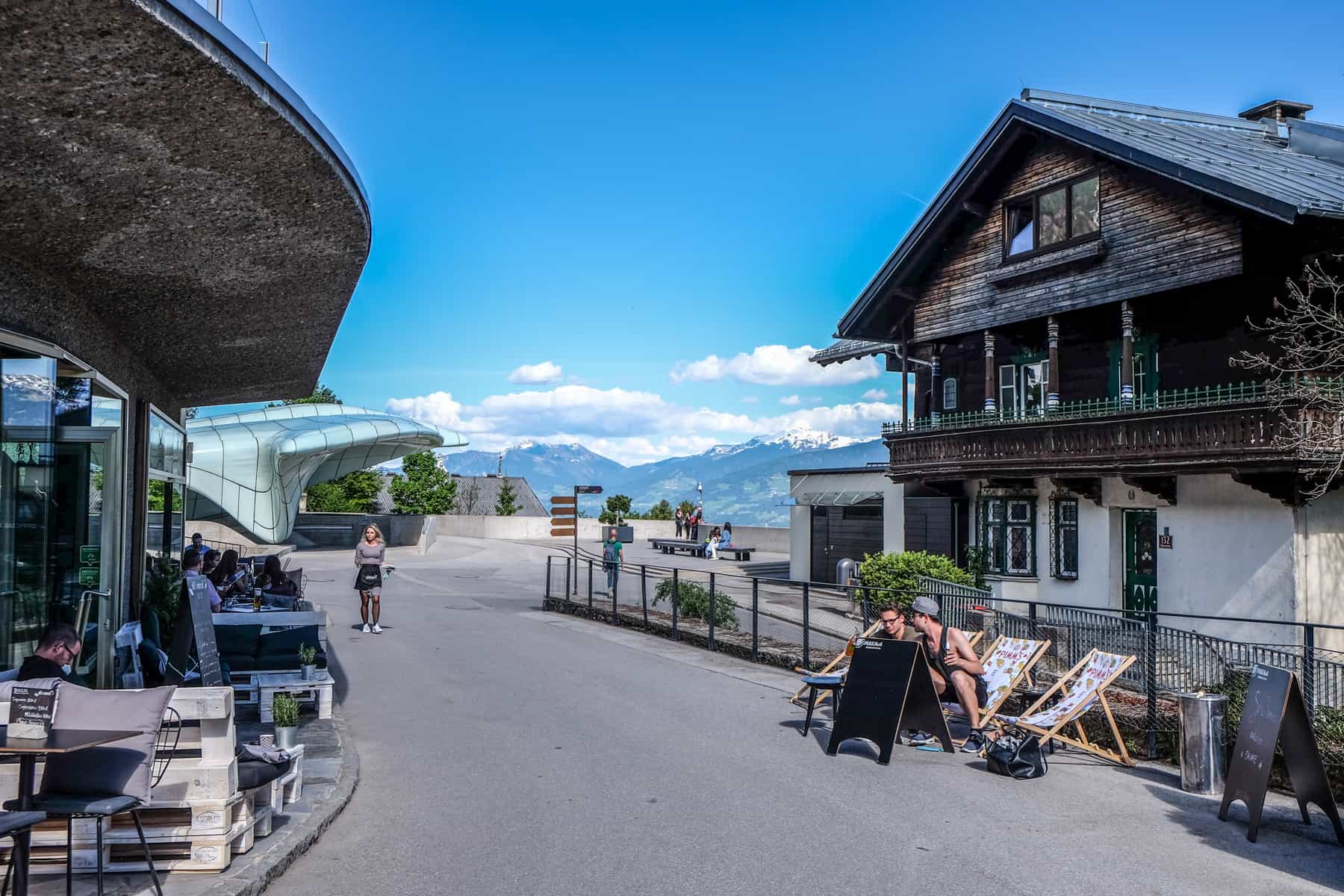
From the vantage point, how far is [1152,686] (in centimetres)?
997

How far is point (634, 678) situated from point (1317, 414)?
11.5m

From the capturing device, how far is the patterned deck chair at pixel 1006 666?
1039 centimetres

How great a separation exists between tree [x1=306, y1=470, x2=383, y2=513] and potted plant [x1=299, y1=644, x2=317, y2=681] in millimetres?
61966

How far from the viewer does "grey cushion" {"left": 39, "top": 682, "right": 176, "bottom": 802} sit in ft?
17.6

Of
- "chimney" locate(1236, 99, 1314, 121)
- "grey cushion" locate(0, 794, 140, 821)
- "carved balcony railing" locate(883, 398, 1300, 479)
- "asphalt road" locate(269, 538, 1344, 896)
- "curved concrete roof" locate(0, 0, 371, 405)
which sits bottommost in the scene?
"asphalt road" locate(269, 538, 1344, 896)

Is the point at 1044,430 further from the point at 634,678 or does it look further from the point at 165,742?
the point at 165,742

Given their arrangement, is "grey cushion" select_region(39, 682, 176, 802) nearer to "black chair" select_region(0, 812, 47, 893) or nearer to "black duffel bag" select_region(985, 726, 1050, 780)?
"black chair" select_region(0, 812, 47, 893)

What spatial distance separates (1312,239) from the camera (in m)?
18.7

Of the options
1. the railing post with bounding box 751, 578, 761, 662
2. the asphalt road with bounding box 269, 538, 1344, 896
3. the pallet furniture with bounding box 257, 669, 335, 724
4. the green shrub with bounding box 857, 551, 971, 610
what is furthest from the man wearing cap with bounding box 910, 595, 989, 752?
the green shrub with bounding box 857, 551, 971, 610

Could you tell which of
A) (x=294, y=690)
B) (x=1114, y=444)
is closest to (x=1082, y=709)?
(x=294, y=690)

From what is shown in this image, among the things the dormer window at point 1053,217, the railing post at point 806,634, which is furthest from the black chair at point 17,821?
the dormer window at point 1053,217

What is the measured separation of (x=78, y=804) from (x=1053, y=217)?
2279 centimetres

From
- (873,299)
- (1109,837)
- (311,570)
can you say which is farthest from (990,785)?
(311,570)

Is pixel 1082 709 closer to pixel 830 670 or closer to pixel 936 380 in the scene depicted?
pixel 830 670
